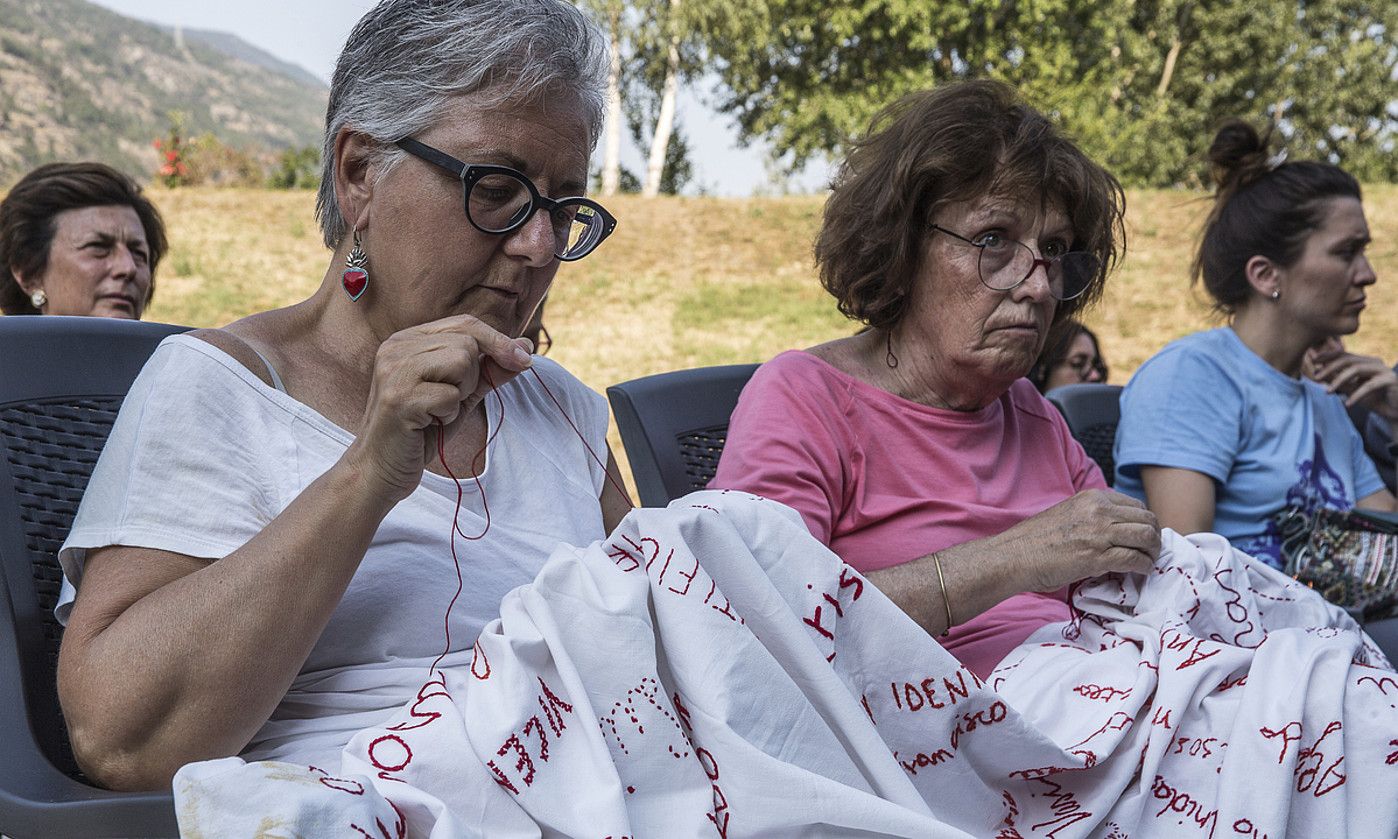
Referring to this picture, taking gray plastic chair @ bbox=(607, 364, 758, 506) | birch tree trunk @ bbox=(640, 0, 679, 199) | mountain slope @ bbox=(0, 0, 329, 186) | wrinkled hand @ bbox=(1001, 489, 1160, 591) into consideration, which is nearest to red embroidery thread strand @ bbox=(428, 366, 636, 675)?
gray plastic chair @ bbox=(607, 364, 758, 506)

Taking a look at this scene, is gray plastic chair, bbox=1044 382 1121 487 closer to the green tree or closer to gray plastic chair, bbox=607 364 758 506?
gray plastic chair, bbox=607 364 758 506

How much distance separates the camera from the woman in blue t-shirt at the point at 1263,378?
309 cm

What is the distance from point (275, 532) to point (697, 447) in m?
1.29

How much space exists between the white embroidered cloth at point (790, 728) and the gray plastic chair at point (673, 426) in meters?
0.86

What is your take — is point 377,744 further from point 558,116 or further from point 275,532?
point 558,116

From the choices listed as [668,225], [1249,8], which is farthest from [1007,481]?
[1249,8]

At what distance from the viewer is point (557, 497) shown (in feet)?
6.31

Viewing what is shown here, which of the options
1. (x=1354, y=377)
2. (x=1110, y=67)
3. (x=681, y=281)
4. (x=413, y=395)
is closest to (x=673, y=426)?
(x=413, y=395)

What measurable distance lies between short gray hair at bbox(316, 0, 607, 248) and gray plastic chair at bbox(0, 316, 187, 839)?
46 cm

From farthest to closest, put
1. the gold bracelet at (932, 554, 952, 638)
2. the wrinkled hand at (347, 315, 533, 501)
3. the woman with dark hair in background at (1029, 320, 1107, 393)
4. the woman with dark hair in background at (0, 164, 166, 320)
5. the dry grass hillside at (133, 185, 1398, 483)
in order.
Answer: the dry grass hillside at (133, 185, 1398, 483) < the woman with dark hair in background at (1029, 320, 1107, 393) < the woman with dark hair in background at (0, 164, 166, 320) < the gold bracelet at (932, 554, 952, 638) < the wrinkled hand at (347, 315, 533, 501)

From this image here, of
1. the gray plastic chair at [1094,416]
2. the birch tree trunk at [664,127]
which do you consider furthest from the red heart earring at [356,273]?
the birch tree trunk at [664,127]

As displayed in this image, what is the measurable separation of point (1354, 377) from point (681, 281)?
9988 millimetres

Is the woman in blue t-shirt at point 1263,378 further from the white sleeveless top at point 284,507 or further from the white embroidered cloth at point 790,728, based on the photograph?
the white sleeveless top at point 284,507

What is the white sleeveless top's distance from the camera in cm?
144
